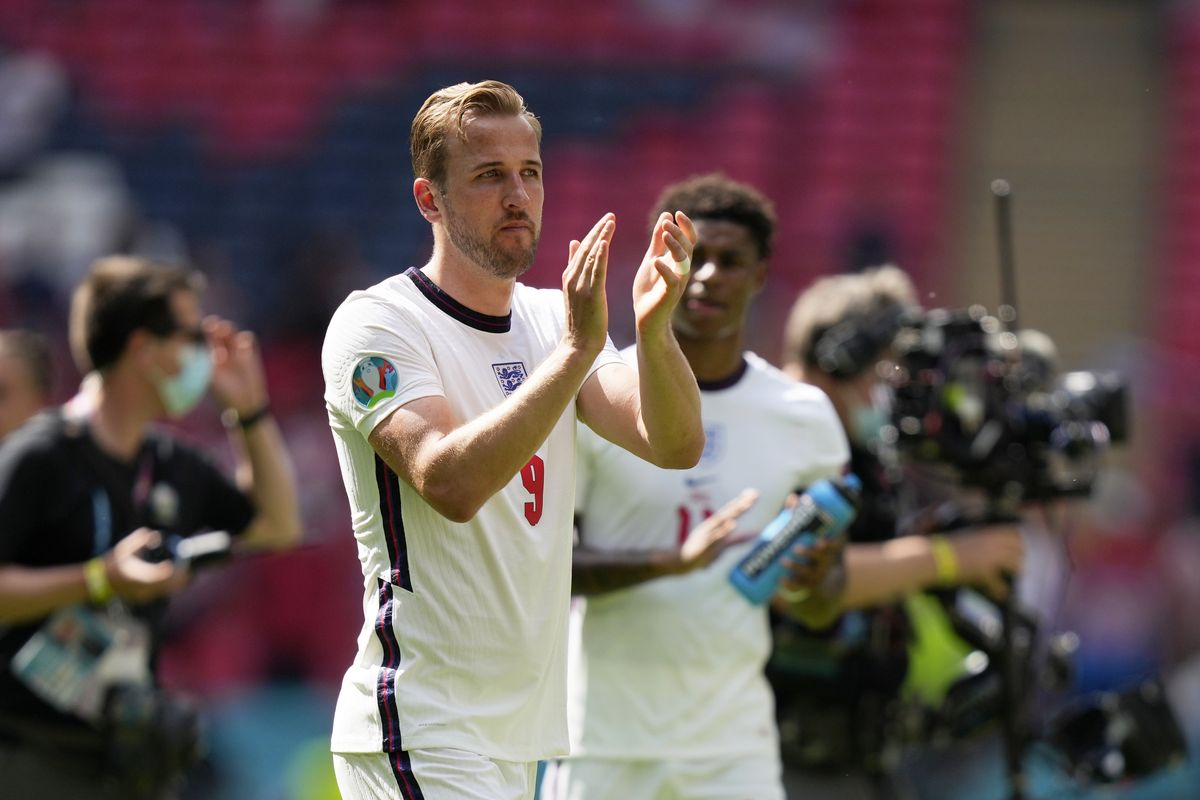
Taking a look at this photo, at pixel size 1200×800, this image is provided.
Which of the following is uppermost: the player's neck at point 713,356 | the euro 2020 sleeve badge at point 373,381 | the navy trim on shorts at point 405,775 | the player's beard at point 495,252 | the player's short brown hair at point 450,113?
the player's short brown hair at point 450,113

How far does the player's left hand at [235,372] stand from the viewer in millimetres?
5422

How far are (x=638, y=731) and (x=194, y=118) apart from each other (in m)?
8.06

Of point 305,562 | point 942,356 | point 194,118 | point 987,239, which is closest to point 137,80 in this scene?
point 194,118

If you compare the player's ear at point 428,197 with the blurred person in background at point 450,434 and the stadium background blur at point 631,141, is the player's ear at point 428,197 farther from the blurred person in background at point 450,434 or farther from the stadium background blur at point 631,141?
the stadium background blur at point 631,141

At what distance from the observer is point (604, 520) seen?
4539mm

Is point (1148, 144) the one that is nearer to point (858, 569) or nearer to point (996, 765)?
point (996, 765)

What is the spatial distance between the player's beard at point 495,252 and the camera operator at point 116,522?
2032 mm

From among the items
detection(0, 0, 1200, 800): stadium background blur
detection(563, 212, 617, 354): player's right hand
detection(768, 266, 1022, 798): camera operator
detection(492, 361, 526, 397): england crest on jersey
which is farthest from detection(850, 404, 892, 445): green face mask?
detection(0, 0, 1200, 800): stadium background blur

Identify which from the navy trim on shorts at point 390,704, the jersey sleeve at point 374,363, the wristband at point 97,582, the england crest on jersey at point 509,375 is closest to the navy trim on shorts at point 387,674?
the navy trim on shorts at point 390,704

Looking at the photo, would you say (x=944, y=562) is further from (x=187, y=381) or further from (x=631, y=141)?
(x=631, y=141)

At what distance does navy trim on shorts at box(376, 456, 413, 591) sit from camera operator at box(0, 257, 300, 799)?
1.87 meters

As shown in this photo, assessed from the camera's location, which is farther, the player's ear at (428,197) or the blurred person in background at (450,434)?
the player's ear at (428,197)

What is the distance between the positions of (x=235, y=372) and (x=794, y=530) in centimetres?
201

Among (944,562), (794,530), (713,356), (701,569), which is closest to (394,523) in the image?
(701,569)
